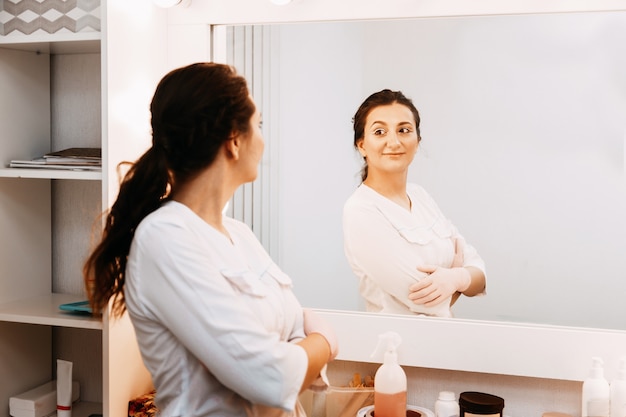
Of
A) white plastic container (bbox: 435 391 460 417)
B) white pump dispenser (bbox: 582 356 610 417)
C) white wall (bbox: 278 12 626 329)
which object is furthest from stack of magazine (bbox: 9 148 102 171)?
white pump dispenser (bbox: 582 356 610 417)

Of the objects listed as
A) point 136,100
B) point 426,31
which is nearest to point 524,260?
point 426,31

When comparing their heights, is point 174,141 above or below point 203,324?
above

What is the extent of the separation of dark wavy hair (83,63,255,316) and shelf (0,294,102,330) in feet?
1.62

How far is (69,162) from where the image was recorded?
179cm

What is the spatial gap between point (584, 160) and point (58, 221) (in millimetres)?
1401

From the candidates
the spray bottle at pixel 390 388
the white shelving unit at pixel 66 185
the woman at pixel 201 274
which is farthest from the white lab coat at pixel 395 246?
the white shelving unit at pixel 66 185

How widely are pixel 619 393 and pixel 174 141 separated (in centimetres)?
107

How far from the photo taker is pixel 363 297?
1.78m

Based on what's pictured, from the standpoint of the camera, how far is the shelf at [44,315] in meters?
1.73

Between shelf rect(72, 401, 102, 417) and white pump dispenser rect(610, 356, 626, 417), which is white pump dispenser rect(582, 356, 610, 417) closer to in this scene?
white pump dispenser rect(610, 356, 626, 417)

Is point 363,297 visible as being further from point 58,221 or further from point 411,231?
point 58,221

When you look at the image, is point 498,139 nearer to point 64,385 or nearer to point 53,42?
point 53,42

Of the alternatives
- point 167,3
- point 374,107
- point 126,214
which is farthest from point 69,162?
point 374,107

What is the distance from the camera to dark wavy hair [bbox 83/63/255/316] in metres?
1.16
